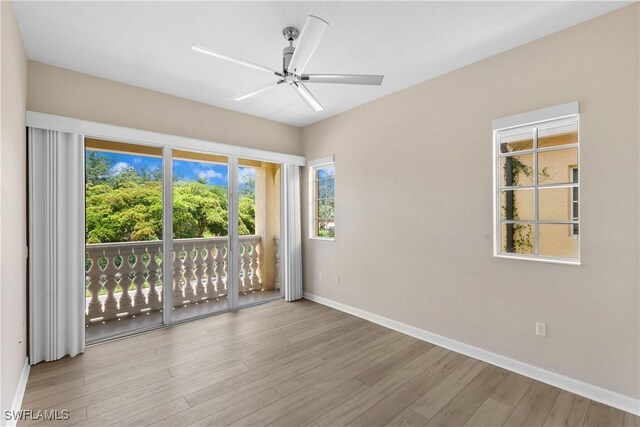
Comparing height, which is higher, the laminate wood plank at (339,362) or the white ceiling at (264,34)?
the white ceiling at (264,34)

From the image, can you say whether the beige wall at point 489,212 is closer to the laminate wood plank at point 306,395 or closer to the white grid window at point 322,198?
the white grid window at point 322,198

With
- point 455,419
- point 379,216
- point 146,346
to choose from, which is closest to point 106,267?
point 146,346

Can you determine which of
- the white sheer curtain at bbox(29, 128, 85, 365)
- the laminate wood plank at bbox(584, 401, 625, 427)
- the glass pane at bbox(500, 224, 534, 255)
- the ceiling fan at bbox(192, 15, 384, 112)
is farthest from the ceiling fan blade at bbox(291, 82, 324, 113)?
the laminate wood plank at bbox(584, 401, 625, 427)

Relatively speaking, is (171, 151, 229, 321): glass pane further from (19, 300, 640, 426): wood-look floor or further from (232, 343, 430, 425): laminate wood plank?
(232, 343, 430, 425): laminate wood plank

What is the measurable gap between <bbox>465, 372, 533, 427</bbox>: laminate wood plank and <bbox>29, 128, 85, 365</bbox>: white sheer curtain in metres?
3.63

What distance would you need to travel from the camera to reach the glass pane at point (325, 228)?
4.70 m

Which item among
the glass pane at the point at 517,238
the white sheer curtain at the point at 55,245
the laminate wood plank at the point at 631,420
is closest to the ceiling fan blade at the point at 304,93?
the glass pane at the point at 517,238

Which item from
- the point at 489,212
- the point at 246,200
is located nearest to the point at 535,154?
the point at 489,212

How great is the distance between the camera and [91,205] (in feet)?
11.0

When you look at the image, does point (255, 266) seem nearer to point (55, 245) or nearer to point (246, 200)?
point (246, 200)

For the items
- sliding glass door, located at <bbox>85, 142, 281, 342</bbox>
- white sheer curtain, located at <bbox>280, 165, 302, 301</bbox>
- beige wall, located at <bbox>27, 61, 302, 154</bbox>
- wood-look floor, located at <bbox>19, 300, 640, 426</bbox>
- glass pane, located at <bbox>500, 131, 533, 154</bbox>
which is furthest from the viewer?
white sheer curtain, located at <bbox>280, 165, 302, 301</bbox>

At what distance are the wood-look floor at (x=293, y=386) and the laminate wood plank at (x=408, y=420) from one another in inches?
0.4

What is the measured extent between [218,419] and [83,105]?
10.9 feet

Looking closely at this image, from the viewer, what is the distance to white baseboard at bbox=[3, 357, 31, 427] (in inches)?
78.3
